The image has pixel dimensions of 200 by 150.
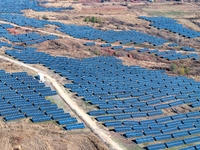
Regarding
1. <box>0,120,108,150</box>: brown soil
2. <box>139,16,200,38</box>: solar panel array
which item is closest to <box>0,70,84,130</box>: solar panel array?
<box>0,120,108,150</box>: brown soil

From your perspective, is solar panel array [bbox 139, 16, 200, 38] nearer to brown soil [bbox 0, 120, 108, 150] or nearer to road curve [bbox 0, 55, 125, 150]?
road curve [bbox 0, 55, 125, 150]

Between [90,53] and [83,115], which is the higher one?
[90,53]

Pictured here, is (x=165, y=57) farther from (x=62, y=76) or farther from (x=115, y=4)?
(x=115, y=4)

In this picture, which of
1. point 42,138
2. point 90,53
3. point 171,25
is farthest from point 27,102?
point 171,25

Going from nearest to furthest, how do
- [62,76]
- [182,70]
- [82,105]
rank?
1. [82,105]
2. [62,76]
3. [182,70]

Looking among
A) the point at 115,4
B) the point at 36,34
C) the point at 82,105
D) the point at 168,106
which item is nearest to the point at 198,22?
the point at 115,4

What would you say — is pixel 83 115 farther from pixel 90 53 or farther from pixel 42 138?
pixel 90 53
